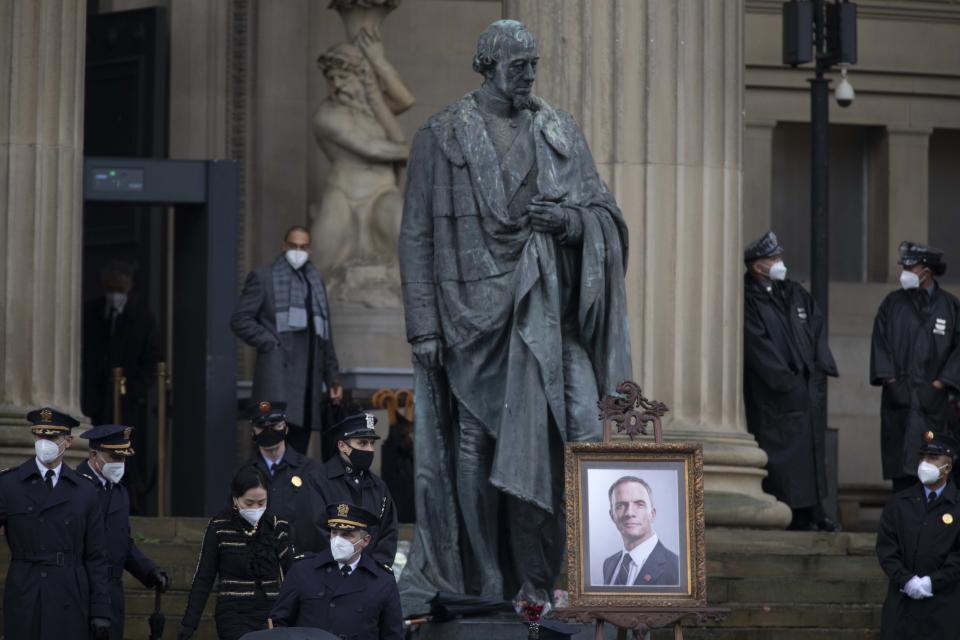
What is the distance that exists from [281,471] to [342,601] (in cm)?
368

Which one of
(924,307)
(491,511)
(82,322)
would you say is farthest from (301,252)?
(491,511)

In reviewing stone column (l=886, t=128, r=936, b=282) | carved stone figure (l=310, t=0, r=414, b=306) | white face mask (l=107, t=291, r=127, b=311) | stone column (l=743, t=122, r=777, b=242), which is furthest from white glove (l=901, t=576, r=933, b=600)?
stone column (l=886, t=128, r=936, b=282)

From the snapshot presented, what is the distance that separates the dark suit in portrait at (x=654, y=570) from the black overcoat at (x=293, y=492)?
294cm

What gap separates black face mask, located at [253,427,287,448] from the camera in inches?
627

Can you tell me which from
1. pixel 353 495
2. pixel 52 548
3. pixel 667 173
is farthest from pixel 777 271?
pixel 52 548

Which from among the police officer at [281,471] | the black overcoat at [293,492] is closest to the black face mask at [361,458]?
the black overcoat at [293,492]

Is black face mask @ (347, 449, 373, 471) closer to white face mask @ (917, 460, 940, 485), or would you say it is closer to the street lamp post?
white face mask @ (917, 460, 940, 485)

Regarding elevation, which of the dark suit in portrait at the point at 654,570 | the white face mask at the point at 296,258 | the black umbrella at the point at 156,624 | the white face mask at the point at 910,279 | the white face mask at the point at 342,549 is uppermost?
Result: the white face mask at the point at 296,258

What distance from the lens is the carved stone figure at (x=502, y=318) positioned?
43.7 feet

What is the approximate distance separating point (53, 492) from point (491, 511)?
2646 millimetres

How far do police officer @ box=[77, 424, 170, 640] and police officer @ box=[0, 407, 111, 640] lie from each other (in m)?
0.19

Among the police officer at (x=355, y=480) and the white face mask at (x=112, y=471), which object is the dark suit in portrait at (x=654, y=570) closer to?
the police officer at (x=355, y=480)

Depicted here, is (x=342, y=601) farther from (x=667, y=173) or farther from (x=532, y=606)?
(x=667, y=173)

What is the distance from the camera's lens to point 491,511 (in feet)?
44.2
